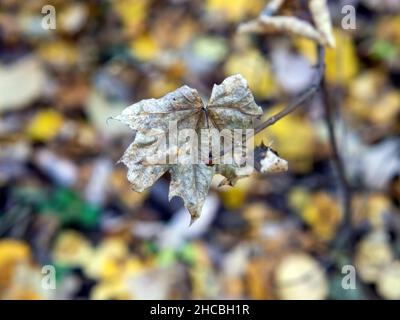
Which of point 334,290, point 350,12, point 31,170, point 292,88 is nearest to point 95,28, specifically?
point 31,170

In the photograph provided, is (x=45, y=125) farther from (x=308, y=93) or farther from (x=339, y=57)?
(x=308, y=93)

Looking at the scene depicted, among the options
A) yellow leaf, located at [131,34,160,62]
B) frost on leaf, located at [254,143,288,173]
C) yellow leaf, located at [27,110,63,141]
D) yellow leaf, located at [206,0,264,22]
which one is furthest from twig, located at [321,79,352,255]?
yellow leaf, located at [27,110,63,141]

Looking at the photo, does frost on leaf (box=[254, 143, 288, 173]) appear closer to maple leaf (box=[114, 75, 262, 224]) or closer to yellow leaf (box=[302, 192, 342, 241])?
maple leaf (box=[114, 75, 262, 224])

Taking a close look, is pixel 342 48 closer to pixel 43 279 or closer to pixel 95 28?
pixel 95 28

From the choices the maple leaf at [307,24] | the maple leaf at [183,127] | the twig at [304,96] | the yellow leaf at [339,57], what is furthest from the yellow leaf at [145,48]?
the maple leaf at [183,127]

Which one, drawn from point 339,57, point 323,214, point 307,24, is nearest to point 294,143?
point 323,214
